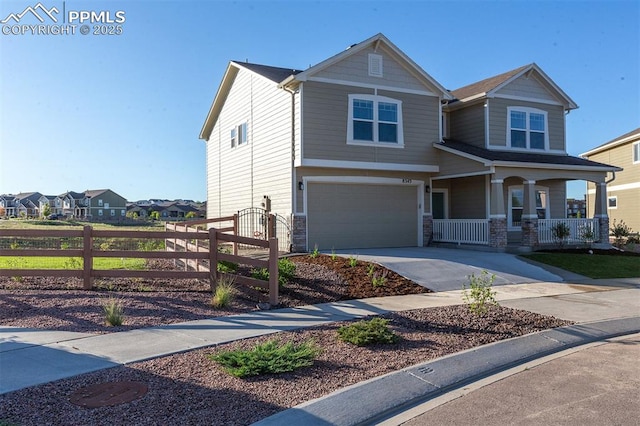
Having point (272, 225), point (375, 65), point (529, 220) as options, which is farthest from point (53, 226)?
point (529, 220)

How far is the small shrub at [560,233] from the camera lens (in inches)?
730

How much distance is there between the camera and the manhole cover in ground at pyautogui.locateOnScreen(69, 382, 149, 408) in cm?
450

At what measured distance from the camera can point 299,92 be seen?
1677cm

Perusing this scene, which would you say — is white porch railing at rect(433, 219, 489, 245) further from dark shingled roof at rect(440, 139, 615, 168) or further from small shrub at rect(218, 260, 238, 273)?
small shrub at rect(218, 260, 238, 273)

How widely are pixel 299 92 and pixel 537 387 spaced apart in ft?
43.5

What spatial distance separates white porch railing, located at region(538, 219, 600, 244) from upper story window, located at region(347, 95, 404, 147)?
6372 millimetres

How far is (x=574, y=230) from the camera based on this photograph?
19.3 metres

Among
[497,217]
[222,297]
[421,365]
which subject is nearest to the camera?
[421,365]

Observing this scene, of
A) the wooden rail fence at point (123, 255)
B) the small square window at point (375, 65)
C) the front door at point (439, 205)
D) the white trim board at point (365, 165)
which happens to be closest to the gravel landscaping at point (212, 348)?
the wooden rail fence at point (123, 255)

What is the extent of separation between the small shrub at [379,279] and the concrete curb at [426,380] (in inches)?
164

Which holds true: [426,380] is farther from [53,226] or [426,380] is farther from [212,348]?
[53,226]

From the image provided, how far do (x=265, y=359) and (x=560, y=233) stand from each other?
1620 centimetres

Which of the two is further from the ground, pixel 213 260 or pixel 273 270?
pixel 213 260

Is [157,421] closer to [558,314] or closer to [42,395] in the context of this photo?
[42,395]
